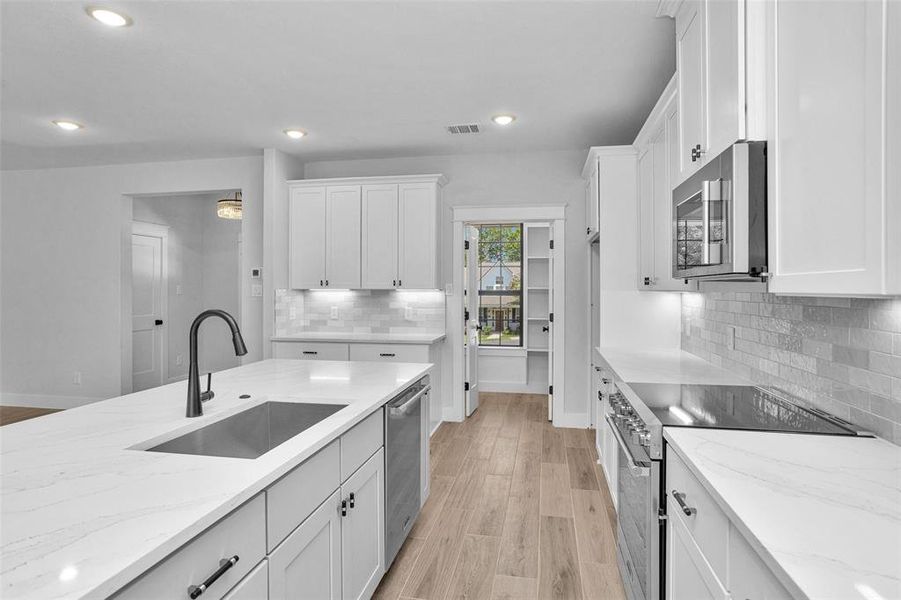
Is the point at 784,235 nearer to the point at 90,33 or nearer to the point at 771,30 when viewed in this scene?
the point at 771,30

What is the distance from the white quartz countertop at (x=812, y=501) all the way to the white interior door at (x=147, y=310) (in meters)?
6.63

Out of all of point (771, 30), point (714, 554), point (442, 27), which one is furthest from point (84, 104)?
point (714, 554)

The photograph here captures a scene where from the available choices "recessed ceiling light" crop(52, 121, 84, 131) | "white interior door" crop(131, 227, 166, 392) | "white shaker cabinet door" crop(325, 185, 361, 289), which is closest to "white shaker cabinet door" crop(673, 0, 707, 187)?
"white shaker cabinet door" crop(325, 185, 361, 289)

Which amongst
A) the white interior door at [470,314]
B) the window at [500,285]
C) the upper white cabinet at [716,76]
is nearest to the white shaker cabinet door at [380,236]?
the white interior door at [470,314]

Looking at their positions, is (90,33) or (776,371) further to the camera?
(90,33)

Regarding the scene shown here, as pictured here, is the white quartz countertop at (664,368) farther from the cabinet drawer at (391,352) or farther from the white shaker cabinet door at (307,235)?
the white shaker cabinet door at (307,235)

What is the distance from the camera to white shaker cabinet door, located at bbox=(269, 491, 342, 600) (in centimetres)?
122

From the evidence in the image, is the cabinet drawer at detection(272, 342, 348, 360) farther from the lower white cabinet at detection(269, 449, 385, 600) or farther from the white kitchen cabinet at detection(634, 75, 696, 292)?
the white kitchen cabinet at detection(634, 75, 696, 292)

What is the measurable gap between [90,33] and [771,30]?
10.7 ft


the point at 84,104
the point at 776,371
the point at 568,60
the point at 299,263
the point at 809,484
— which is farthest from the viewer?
the point at 299,263

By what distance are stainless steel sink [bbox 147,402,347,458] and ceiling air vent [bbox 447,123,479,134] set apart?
114 inches

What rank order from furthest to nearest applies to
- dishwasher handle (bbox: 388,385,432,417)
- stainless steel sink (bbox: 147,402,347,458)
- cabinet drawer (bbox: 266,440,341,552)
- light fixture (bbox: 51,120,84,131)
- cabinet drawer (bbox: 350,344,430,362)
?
cabinet drawer (bbox: 350,344,430,362)
light fixture (bbox: 51,120,84,131)
dishwasher handle (bbox: 388,385,432,417)
stainless steel sink (bbox: 147,402,347,458)
cabinet drawer (bbox: 266,440,341,552)

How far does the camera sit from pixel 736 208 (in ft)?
4.61

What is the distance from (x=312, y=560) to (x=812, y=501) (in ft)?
4.30
